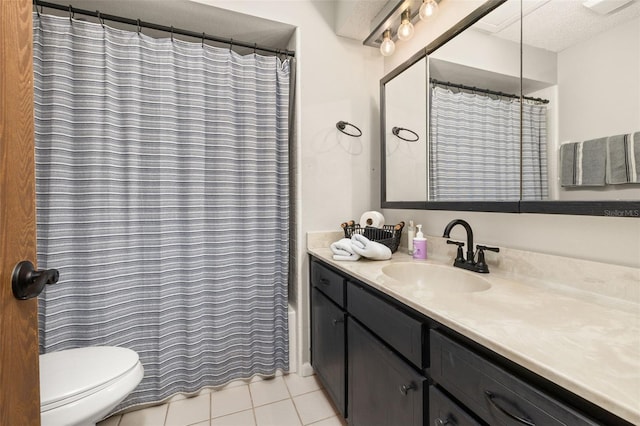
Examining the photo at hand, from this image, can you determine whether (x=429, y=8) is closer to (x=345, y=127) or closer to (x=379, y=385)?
(x=345, y=127)

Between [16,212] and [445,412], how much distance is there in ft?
3.73

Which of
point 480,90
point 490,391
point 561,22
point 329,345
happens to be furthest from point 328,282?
point 561,22

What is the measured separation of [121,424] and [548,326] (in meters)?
1.91

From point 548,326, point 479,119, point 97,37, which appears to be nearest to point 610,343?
point 548,326

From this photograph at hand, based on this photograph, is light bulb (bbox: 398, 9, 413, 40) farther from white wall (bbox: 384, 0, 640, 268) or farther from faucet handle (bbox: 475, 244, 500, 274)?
faucet handle (bbox: 475, 244, 500, 274)

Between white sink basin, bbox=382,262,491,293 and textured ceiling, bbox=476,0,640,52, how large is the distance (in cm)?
86

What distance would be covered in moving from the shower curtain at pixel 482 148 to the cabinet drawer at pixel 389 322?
64cm

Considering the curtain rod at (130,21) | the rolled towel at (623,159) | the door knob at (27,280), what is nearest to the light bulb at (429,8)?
the curtain rod at (130,21)

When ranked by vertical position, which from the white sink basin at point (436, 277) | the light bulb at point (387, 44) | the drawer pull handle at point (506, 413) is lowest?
the drawer pull handle at point (506, 413)

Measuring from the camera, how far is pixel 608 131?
2.69ft

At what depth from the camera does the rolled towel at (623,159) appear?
76 cm

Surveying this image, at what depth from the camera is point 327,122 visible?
1.83 m

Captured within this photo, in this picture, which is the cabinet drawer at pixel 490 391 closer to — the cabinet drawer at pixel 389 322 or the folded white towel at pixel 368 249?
the cabinet drawer at pixel 389 322

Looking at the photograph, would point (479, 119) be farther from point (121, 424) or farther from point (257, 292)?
point (121, 424)
